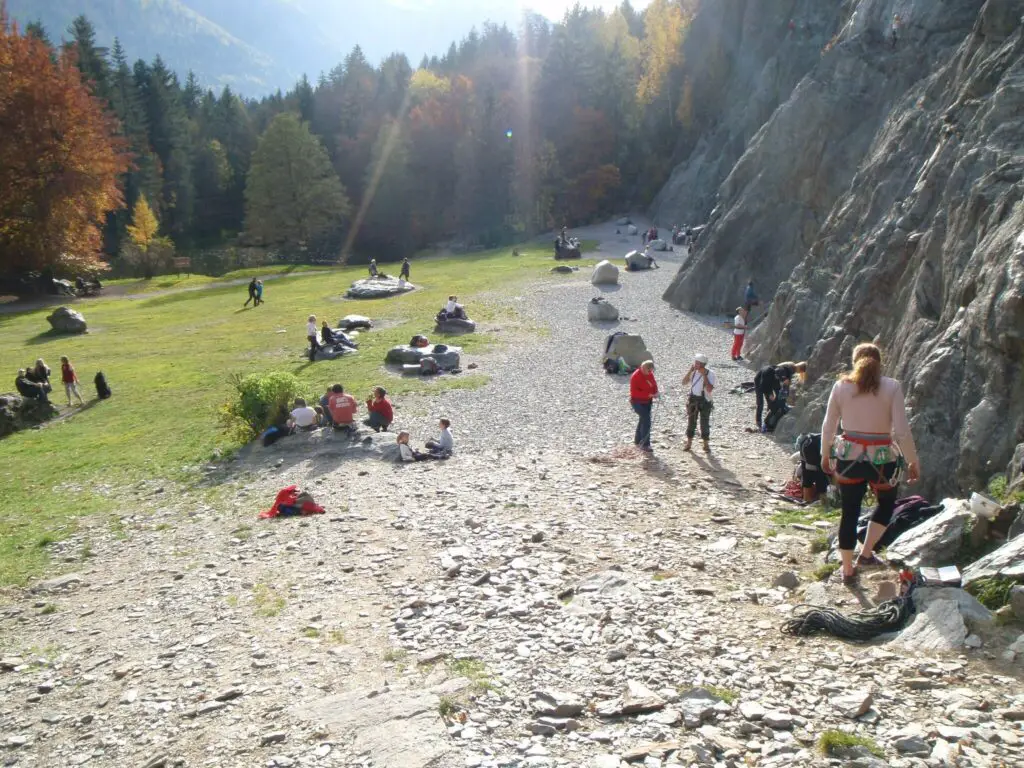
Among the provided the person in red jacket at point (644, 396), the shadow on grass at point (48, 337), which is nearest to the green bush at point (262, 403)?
the person in red jacket at point (644, 396)

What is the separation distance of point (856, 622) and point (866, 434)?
2.25m

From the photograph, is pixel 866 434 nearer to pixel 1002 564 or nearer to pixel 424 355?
pixel 1002 564

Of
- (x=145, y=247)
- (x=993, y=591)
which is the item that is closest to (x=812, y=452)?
(x=993, y=591)

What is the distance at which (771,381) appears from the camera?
22062 millimetres

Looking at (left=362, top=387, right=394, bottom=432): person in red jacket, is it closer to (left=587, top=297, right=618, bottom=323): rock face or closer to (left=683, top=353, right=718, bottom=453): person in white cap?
(left=683, top=353, right=718, bottom=453): person in white cap

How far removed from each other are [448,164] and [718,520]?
9774 centimetres

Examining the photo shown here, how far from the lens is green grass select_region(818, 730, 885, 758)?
21.9 ft

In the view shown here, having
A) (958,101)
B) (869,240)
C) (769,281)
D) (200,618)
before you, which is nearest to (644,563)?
(200,618)

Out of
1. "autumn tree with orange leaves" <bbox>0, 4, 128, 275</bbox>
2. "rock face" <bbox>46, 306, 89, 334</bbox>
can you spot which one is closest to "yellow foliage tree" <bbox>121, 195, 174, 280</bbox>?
"autumn tree with orange leaves" <bbox>0, 4, 128, 275</bbox>

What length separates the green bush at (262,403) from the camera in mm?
24016

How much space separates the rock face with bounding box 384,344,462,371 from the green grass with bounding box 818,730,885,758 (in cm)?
2720

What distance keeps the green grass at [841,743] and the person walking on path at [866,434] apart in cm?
357

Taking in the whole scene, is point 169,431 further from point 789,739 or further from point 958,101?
point 958,101

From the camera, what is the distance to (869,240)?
2400 centimetres
